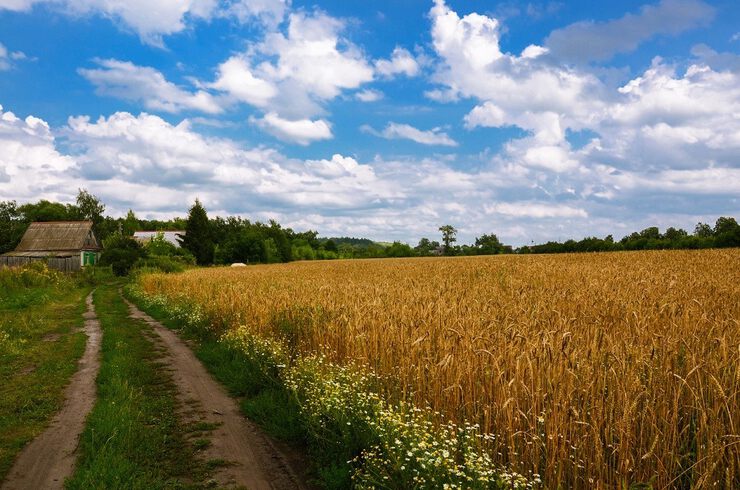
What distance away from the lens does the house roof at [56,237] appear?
62.6 metres

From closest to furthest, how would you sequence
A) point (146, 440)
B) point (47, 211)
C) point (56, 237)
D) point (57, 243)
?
point (146, 440) < point (57, 243) < point (56, 237) < point (47, 211)

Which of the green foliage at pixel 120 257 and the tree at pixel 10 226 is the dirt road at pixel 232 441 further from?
the tree at pixel 10 226

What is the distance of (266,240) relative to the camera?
269 ft

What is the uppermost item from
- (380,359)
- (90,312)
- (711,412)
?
(711,412)

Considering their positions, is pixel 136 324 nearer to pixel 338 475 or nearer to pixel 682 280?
pixel 338 475

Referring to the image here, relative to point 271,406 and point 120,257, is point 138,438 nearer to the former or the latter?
Answer: point 271,406

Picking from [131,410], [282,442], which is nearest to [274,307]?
[131,410]

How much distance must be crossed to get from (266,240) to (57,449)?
251 feet

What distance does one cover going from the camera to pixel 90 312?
23.0m

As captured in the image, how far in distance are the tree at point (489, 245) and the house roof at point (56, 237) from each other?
7210 cm

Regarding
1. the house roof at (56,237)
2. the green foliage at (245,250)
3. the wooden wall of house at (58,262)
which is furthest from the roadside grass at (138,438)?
the green foliage at (245,250)

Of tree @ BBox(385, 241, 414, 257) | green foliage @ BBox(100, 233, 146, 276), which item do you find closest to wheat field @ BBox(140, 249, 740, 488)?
green foliage @ BBox(100, 233, 146, 276)

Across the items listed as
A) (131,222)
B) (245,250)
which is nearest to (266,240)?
(245,250)

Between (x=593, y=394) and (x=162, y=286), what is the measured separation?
2924 cm
